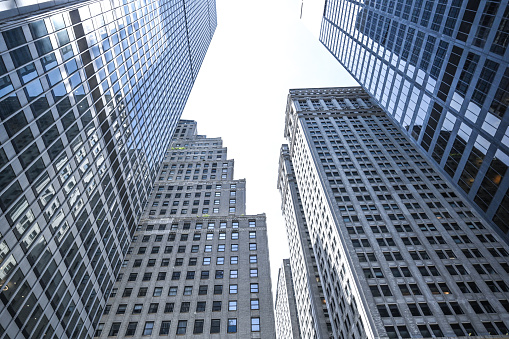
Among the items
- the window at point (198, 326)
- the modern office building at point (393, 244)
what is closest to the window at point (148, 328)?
the window at point (198, 326)

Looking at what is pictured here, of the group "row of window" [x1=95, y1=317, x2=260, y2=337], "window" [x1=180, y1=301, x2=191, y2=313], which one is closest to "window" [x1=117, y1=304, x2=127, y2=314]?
"row of window" [x1=95, y1=317, x2=260, y2=337]

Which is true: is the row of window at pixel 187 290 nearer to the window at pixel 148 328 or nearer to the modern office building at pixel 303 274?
the window at pixel 148 328

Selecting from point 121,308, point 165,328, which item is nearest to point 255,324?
point 165,328

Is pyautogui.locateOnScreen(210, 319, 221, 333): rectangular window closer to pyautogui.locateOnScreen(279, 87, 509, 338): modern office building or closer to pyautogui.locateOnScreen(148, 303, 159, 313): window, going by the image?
pyautogui.locateOnScreen(148, 303, 159, 313): window

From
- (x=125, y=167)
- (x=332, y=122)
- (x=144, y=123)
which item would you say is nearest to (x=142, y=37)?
(x=144, y=123)

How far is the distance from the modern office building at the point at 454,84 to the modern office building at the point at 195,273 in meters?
30.3

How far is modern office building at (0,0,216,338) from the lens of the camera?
2362 centimetres

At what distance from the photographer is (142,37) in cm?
5122

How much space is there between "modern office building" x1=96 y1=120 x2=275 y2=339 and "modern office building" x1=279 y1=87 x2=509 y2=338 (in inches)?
581

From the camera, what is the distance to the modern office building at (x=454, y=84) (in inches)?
1246

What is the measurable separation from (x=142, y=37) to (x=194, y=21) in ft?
194

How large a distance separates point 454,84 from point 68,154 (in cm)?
4478

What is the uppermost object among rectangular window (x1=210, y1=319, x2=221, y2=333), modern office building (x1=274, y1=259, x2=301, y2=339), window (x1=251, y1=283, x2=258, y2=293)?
rectangular window (x1=210, y1=319, x2=221, y2=333)

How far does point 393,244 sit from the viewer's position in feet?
181
